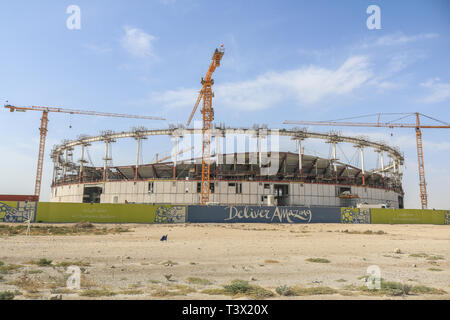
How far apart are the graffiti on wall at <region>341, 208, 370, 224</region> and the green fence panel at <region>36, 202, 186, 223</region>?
20633 millimetres

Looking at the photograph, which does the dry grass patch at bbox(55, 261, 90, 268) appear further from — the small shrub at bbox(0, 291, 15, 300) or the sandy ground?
the small shrub at bbox(0, 291, 15, 300)

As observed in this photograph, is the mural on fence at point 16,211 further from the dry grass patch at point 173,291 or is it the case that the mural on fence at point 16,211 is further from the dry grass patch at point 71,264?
the dry grass patch at point 173,291

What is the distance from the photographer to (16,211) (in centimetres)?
3353

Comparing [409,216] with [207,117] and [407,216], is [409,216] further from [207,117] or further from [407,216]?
[207,117]

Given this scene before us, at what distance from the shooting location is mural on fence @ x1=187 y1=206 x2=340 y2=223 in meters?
36.9

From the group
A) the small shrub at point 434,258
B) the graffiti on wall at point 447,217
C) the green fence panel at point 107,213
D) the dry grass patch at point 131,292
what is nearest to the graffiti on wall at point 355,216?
the graffiti on wall at point 447,217

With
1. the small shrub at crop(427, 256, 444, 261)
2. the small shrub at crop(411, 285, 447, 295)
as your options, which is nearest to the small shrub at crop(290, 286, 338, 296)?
the small shrub at crop(411, 285, 447, 295)

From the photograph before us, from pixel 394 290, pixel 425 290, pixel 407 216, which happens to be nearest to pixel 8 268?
pixel 394 290

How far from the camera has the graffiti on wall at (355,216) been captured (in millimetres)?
39959

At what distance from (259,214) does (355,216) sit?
1324 centimetres

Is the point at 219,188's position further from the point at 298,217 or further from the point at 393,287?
the point at 393,287

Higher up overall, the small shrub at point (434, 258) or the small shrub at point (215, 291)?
the small shrub at point (215, 291)
